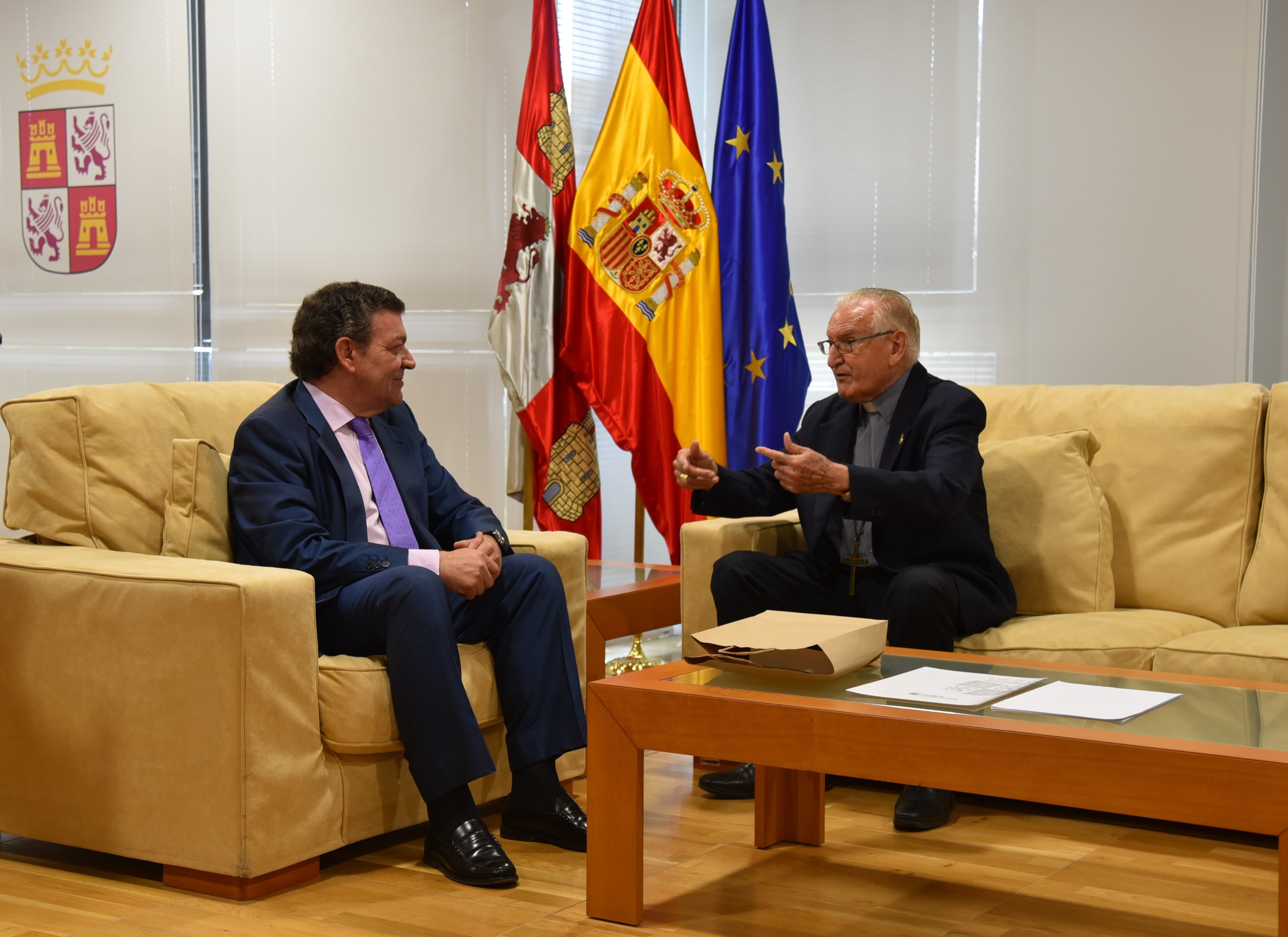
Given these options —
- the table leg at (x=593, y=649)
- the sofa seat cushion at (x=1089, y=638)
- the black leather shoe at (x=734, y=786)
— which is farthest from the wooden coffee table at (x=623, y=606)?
the sofa seat cushion at (x=1089, y=638)

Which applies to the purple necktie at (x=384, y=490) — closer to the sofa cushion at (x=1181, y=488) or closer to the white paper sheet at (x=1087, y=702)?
the white paper sheet at (x=1087, y=702)

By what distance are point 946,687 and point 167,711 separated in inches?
48.2

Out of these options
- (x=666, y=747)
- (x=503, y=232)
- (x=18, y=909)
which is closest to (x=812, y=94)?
(x=503, y=232)

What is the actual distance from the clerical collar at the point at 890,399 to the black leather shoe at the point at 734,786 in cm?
81

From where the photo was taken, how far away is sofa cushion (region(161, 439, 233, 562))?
7.79 ft

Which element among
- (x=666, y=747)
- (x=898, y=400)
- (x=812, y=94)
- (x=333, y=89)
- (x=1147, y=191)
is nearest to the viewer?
(x=666, y=747)

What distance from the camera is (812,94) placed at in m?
4.20

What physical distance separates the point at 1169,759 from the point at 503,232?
318 centimetres

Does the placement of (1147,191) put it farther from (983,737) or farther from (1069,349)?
(983,737)

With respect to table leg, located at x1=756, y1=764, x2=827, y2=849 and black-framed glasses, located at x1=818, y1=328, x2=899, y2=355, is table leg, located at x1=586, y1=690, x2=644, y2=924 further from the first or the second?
black-framed glasses, located at x1=818, y1=328, x2=899, y2=355

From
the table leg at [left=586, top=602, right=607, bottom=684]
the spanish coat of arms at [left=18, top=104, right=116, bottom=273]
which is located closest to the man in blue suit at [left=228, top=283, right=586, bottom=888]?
the table leg at [left=586, top=602, right=607, bottom=684]

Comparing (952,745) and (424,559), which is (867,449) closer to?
(424,559)

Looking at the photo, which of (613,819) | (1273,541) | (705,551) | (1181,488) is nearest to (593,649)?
(705,551)

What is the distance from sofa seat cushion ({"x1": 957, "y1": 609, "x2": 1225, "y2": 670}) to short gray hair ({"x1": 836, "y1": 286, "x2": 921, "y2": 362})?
0.63 meters
